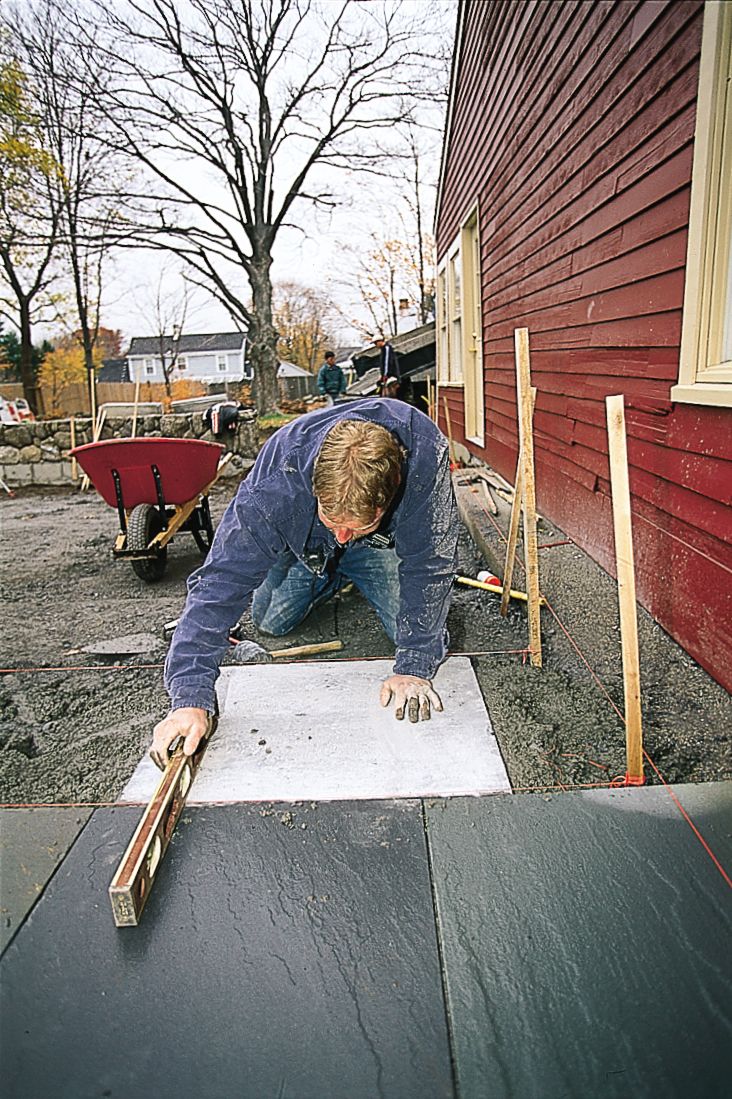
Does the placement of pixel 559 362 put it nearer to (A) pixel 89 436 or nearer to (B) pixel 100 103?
(A) pixel 89 436

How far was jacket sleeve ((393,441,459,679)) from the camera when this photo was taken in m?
2.18

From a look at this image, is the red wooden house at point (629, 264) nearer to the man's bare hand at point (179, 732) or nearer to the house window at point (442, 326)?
the man's bare hand at point (179, 732)

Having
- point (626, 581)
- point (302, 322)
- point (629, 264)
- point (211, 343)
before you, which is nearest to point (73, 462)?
point (629, 264)

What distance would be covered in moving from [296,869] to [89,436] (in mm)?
8619

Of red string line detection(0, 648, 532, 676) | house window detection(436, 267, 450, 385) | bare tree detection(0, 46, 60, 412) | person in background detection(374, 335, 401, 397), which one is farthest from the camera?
person in background detection(374, 335, 401, 397)

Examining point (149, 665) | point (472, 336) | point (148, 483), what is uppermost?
point (472, 336)

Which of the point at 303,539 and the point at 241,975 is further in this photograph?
the point at 303,539

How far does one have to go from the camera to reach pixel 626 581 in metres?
1.82

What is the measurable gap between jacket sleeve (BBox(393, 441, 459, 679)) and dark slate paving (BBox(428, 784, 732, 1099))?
1.91 ft

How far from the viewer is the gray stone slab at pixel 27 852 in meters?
1.50

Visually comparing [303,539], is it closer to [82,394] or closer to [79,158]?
[79,158]

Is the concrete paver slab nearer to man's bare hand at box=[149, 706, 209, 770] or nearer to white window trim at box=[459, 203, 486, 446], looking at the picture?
man's bare hand at box=[149, 706, 209, 770]

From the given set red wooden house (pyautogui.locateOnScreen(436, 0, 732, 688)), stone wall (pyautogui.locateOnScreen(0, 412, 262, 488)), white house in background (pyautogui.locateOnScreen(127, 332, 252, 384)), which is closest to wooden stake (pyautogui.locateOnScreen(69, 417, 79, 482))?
stone wall (pyautogui.locateOnScreen(0, 412, 262, 488))

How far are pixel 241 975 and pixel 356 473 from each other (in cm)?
110
